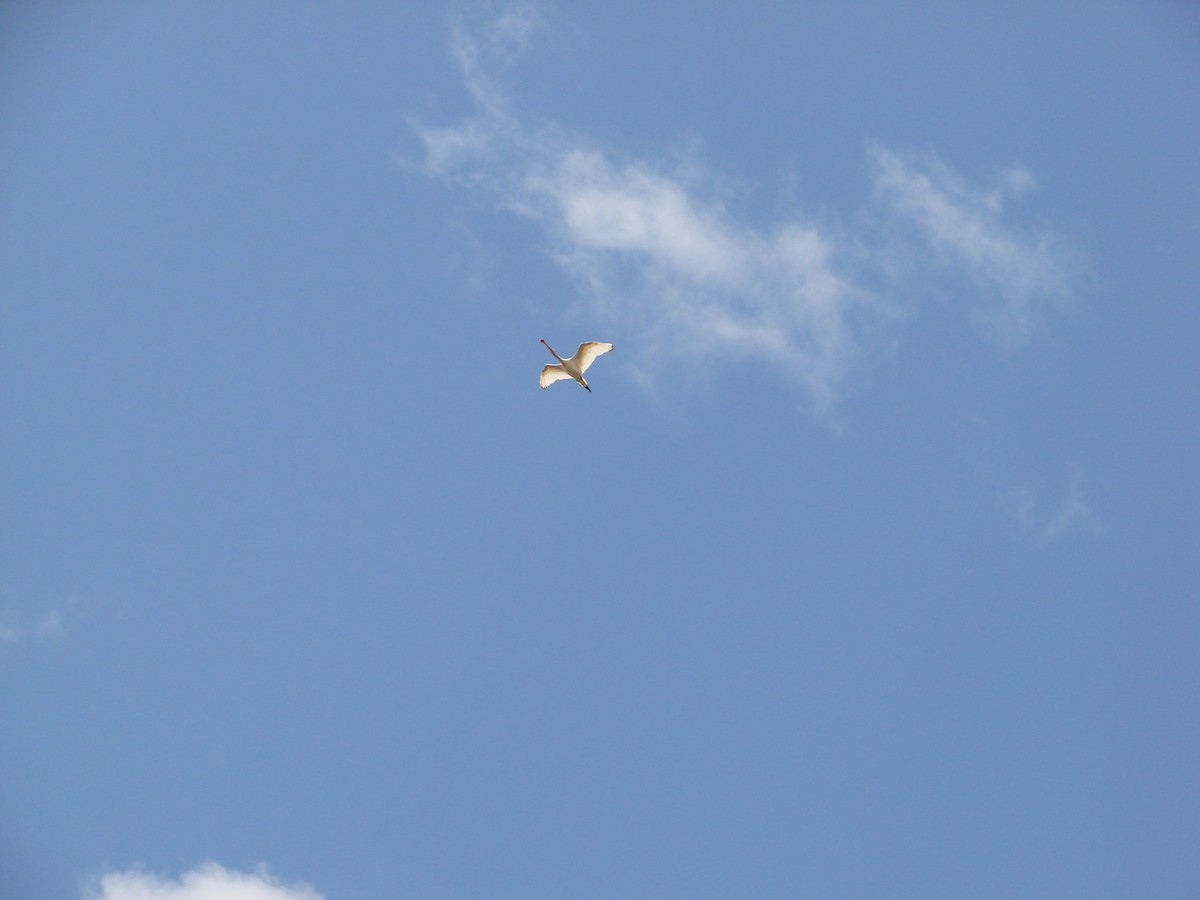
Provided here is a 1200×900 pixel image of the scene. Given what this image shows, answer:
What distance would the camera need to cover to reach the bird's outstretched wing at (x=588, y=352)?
206 ft

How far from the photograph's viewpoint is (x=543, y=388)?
64.5 m

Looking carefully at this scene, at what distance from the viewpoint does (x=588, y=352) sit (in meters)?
63.1

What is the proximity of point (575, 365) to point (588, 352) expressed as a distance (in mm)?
949

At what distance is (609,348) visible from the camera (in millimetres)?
62906

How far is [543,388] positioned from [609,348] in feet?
12.7

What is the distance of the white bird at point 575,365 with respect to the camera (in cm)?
6281

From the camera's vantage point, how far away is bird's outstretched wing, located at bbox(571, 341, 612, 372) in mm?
62719

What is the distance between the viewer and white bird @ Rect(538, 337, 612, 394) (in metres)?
62.8

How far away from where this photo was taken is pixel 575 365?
6353 centimetres
